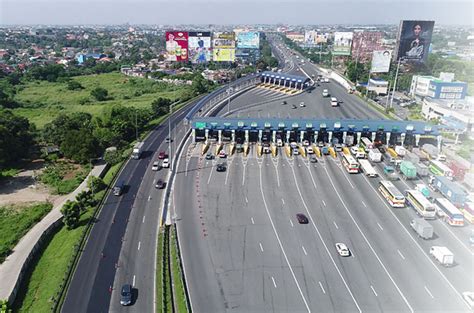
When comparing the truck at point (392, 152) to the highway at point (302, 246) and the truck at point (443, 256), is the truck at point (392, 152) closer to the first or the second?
the highway at point (302, 246)

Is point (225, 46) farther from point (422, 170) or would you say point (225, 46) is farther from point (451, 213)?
point (451, 213)

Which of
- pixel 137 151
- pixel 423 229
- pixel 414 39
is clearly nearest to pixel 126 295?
pixel 423 229

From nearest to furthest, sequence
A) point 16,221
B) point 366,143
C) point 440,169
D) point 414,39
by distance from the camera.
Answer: point 16,221
point 440,169
point 366,143
point 414,39

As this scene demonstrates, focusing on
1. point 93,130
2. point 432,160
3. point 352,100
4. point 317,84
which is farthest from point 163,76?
point 432,160

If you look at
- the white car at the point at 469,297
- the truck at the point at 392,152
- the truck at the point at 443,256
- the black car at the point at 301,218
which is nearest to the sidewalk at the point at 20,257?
the black car at the point at 301,218

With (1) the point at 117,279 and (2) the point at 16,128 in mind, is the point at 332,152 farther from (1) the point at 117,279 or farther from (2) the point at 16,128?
(2) the point at 16,128

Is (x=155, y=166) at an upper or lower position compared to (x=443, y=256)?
lower
